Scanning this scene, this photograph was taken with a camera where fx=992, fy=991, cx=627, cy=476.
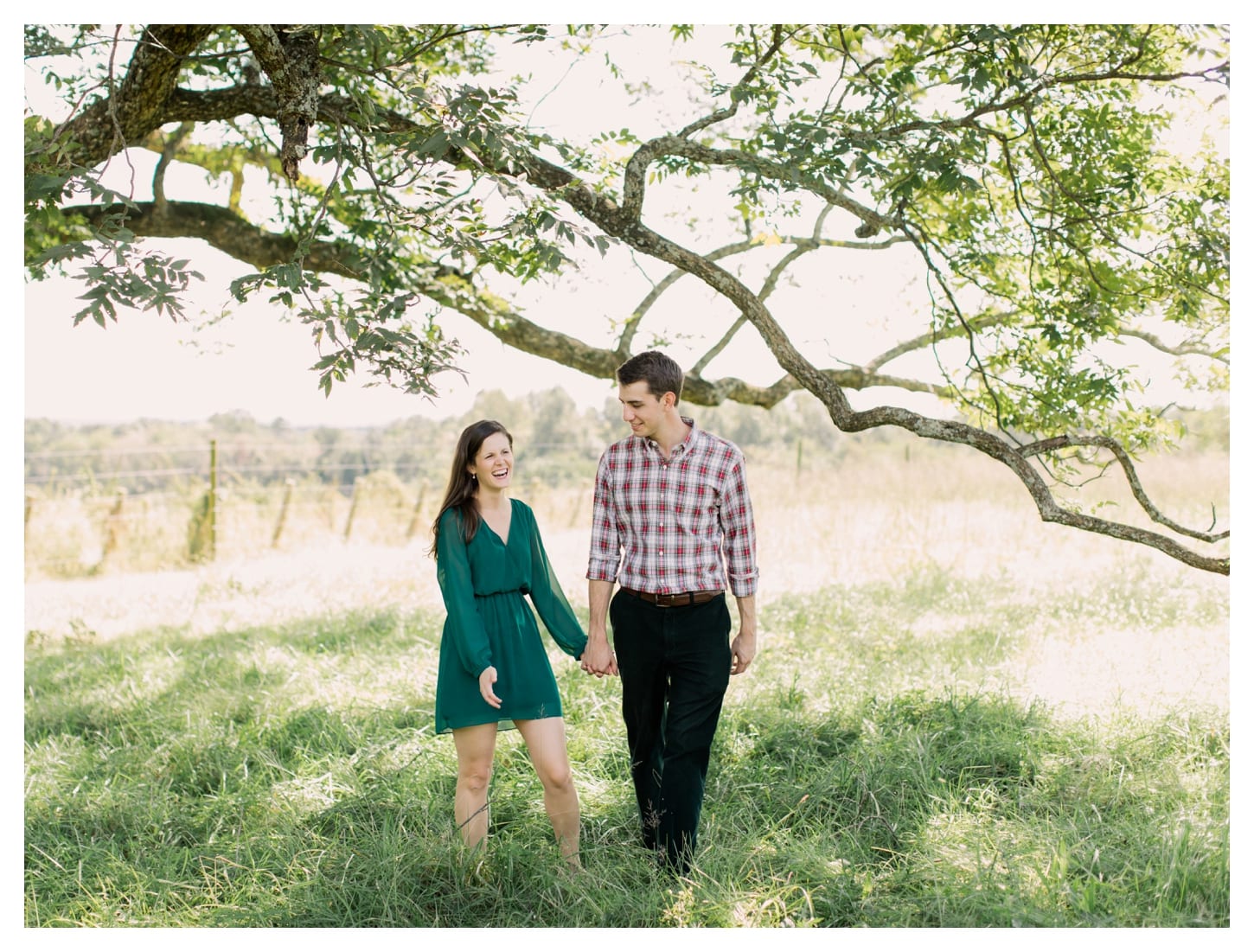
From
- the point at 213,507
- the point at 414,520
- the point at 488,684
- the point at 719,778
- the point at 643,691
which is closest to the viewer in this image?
the point at 488,684

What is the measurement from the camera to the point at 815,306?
326 inches

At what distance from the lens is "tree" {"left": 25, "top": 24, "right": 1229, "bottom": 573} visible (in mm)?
3537

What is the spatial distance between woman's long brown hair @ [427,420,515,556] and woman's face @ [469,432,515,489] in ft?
0.04

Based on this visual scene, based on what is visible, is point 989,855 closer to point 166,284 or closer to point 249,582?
point 166,284

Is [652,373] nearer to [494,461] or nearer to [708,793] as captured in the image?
[494,461]

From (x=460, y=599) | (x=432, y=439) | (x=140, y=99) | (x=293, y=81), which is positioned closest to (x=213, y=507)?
(x=140, y=99)

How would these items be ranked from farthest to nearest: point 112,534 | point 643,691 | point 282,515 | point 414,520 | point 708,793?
point 414,520 < point 282,515 < point 112,534 < point 708,793 < point 643,691

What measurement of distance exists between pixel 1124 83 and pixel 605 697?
435cm

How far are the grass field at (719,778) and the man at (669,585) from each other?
30 cm

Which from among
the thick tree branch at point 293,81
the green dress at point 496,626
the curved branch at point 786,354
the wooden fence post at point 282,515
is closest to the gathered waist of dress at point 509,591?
the green dress at point 496,626

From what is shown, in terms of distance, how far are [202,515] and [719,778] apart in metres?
9.70

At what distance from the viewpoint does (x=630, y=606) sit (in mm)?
3498

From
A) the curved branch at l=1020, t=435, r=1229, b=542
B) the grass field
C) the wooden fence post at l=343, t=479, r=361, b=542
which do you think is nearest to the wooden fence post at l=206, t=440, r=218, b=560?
the wooden fence post at l=343, t=479, r=361, b=542

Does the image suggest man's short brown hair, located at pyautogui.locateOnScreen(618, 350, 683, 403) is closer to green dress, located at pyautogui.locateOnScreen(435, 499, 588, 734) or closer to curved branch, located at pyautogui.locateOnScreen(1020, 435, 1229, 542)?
green dress, located at pyautogui.locateOnScreen(435, 499, 588, 734)
